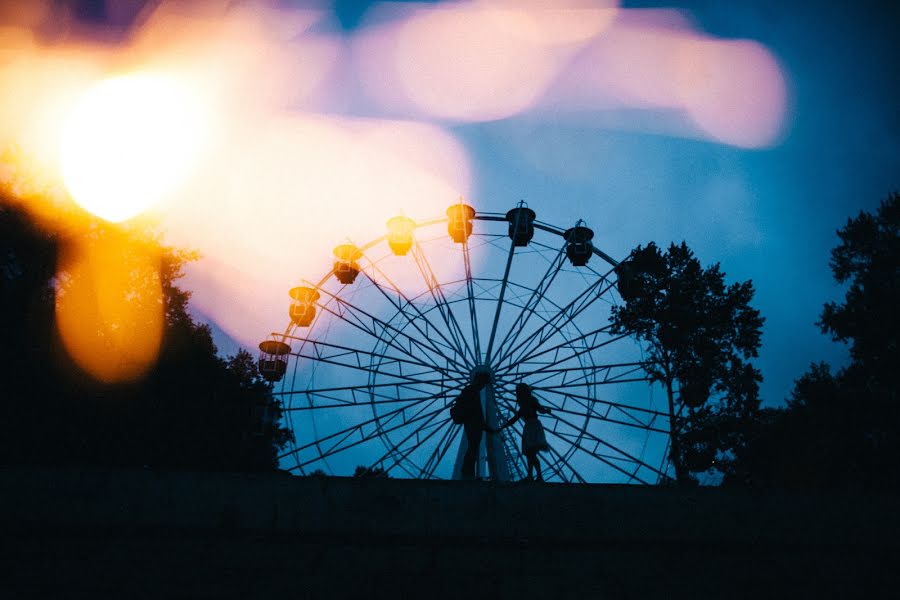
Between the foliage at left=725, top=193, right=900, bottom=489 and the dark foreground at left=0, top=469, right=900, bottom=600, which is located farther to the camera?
the foliage at left=725, top=193, right=900, bottom=489

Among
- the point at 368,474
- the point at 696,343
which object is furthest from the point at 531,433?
the point at 696,343

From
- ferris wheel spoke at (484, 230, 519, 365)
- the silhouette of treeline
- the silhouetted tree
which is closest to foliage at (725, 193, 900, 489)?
the silhouetted tree

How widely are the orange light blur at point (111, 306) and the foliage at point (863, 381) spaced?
72.0ft

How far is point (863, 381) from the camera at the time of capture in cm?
1722

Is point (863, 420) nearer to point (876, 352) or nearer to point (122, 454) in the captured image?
point (876, 352)

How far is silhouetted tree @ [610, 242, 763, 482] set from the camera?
18.7m

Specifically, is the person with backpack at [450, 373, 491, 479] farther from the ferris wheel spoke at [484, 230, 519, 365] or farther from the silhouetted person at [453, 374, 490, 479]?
the ferris wheel spoke at [484, 230, 519, 365]

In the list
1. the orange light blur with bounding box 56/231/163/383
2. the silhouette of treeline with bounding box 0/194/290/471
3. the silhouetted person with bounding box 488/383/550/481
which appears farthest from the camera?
the orange light blur with bounding box 56/231/163/383

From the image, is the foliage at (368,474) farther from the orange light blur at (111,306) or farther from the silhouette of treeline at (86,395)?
Answer: the orange light blur at (111,306)

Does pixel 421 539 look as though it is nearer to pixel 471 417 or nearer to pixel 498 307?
pixel 471 417

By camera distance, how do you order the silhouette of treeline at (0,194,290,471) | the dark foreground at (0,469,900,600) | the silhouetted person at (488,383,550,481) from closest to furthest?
1. the dark foreground at (0,469,900,600)
2. the silhouetted person at (488,383,550,481)
3. the silhouette of treeline at (0,194,290,471)

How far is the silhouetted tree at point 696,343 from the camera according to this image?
18.7 m

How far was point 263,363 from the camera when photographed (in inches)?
815

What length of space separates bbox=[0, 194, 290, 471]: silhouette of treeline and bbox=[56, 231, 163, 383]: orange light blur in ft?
1.07
